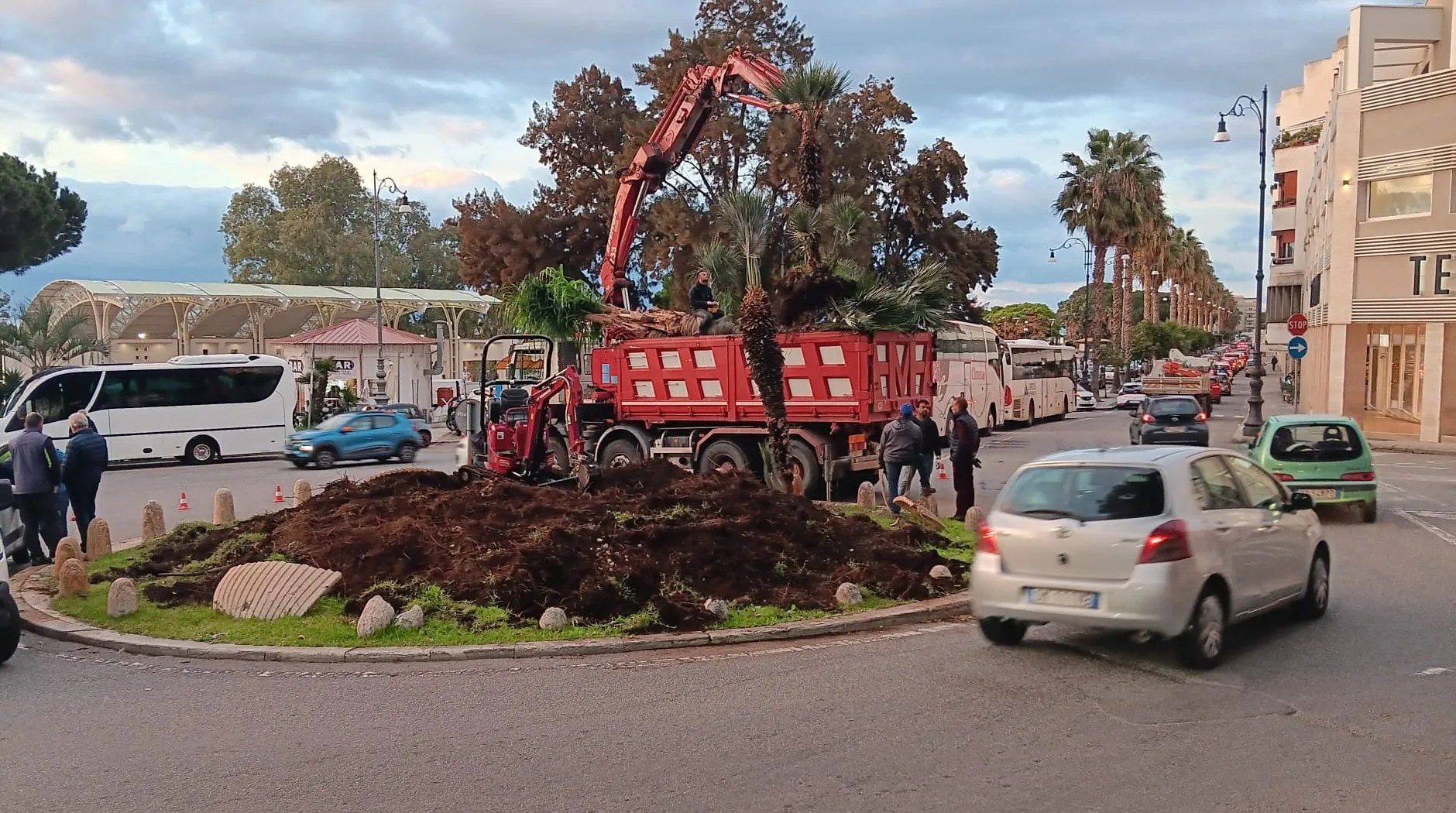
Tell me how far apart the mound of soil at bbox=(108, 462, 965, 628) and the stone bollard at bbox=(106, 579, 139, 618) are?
0.45 m

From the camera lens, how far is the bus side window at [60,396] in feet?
94.1

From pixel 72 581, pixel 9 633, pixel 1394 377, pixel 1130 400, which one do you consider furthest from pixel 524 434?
pixel 1130 400

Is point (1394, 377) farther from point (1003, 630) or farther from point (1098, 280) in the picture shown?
point (1003, 630)

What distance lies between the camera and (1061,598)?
8.23 m

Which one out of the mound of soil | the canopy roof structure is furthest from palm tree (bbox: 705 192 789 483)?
the canopy roof structure

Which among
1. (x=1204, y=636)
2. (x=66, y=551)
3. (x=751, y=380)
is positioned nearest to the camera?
(x=1204, y=636)

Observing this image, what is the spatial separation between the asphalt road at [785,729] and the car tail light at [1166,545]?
822mm

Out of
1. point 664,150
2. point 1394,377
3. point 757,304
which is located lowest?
point 1394,377

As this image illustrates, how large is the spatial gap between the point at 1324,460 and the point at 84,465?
15.9 m

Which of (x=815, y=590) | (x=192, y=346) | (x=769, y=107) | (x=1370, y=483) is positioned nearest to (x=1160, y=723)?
(x=815, y=590)

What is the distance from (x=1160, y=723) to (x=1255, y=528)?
2457 millimetres

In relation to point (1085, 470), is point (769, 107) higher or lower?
higher

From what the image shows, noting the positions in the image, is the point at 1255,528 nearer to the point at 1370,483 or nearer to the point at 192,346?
the point at 1370,483

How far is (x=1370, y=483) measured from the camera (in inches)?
637
